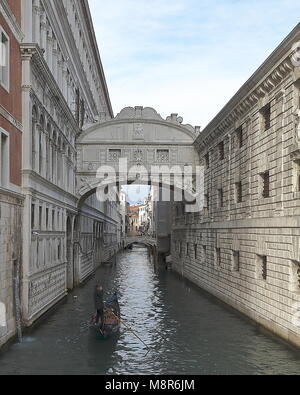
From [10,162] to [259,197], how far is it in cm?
908

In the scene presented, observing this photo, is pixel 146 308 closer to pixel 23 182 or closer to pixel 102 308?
pixel 102 308

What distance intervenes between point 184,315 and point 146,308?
8.64 feet

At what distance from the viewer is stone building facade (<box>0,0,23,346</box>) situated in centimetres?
1455

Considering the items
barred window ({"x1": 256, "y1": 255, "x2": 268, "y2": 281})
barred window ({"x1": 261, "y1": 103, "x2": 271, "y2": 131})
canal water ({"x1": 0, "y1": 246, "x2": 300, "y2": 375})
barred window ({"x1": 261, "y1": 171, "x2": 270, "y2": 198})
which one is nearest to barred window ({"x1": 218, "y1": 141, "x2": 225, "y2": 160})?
barred window ({"x1": 261, "y1": 103, "x2": 271, "y2": 131})

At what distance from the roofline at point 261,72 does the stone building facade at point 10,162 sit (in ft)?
26.2

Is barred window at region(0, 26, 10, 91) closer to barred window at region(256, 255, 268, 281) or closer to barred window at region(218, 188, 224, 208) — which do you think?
barred window at region(256, 255, 268, 281)

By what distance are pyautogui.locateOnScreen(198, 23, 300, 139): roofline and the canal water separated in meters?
8.77

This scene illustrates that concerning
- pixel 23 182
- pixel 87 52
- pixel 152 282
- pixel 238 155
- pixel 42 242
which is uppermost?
pixel 87 52

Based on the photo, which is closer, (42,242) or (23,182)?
(23,182)

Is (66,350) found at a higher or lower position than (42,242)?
lower

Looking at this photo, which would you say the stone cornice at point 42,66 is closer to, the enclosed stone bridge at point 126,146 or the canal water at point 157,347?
the enclosed stone bridge at point 126,146

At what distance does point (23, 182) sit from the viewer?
55.8ft
